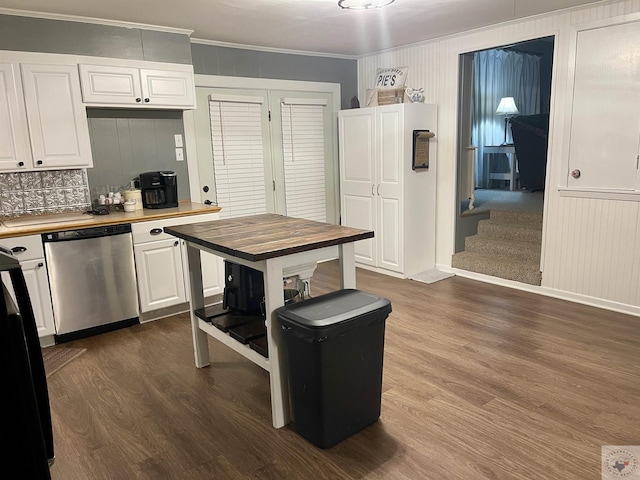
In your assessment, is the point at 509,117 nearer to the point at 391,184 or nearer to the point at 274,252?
the point at 391,184

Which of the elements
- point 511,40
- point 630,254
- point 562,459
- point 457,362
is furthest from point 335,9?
point 562,459

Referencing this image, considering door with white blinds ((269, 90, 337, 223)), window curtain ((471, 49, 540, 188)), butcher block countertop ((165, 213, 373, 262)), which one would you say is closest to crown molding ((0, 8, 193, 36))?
door with white blinds ((269, 90, 337, 223))

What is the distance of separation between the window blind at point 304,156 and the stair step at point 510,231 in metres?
1.88

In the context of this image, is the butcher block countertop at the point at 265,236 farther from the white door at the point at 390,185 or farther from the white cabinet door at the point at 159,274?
the white door at the point at 390,185

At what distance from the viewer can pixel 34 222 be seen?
342cm

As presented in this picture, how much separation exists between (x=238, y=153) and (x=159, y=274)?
5.30 ft

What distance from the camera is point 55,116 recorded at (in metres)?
3.47

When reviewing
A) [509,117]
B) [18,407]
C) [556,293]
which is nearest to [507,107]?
[509,117]

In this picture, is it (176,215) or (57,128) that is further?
(176,215)

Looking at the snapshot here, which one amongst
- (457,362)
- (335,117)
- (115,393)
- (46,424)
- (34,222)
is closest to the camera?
(46,424)

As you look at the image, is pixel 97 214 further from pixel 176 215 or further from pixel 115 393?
pixel 115 393

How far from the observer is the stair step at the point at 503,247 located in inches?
181

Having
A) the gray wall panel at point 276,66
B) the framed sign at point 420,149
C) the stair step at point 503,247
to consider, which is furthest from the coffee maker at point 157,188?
the stair step at point 503,247

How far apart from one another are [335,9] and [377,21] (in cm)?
57
